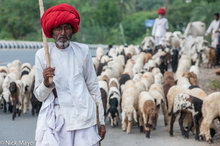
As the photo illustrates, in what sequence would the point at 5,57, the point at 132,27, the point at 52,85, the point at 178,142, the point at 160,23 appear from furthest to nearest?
the point at 132,27 < the point at 160,23 < the point at 5,57 < the point at 178,142 < the point at 52,85

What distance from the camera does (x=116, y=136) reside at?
7383 mm

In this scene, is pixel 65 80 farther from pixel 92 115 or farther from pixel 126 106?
pixel 126 106

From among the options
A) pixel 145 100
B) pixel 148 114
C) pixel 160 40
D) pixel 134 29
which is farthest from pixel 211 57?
pixel 134 29

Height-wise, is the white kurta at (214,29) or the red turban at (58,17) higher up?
the white kurta at (214,29)

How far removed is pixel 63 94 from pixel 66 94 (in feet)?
0.08

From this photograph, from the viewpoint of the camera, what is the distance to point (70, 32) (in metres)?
3.39

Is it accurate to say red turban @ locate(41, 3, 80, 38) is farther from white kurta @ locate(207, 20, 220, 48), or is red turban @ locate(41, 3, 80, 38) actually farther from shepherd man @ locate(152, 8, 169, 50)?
white kurta @ locate(207, 20, 220, 48)

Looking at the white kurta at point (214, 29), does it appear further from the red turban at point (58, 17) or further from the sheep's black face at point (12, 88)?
the red turban at point (58, 17)

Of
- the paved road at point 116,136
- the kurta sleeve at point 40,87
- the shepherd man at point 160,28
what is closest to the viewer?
the kurta sleeve at point 40,87

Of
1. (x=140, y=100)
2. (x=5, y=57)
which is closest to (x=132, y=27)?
(x=5, y=57)

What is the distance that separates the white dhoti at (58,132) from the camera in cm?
321

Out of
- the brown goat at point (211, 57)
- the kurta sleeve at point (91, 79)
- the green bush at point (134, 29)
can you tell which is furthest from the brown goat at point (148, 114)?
the green bush at point (134, 29)

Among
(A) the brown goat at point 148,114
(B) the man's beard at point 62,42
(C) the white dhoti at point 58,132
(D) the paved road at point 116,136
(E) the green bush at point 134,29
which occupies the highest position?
(E) the green bush at point 134,29

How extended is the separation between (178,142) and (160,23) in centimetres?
955
